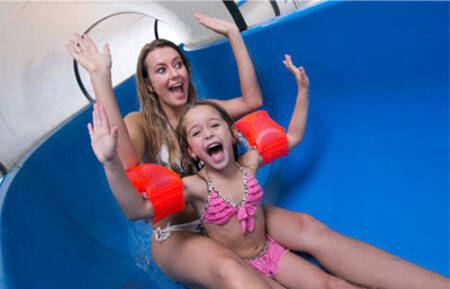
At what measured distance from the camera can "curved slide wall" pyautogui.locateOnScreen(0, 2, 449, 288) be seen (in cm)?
100

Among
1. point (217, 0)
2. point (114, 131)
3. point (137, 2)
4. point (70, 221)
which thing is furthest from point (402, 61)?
point (70, 221)

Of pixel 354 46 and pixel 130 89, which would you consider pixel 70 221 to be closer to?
pixel 130 89

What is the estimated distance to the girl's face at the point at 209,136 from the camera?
0.93 meters

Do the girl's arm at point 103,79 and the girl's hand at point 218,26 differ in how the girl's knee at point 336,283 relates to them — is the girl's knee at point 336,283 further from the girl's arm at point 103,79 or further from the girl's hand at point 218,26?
the girl's hand at point 218,26

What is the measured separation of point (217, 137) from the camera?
93 cm

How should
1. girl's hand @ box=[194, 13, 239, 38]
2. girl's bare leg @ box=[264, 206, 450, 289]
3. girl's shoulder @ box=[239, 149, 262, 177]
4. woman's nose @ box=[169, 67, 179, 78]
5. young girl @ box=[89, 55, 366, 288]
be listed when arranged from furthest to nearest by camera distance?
girl's hand @ box=[194, 13, 239, 38] → woman's nose @ box=[169, 67, 179, 78] → girl's shoulder @ box=[239, 149, 262, 177] → young girl @ box=[89, 55, 366, 288] → girl's bare leg @ box=[264, 206, 450, 289]

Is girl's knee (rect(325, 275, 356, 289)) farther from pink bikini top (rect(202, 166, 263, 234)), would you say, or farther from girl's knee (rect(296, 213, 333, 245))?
pink bikini top (rect(202, 166, 263, 234))

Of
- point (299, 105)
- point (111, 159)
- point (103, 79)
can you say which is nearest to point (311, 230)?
point (299, 105)

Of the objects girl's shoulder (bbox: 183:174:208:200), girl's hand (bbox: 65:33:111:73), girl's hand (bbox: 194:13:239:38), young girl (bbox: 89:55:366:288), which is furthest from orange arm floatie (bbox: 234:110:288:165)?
girl's hand (bbox: 65:33:111:73)

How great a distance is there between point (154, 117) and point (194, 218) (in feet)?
1.24

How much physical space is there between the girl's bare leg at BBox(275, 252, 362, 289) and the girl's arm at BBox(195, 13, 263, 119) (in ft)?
1.90

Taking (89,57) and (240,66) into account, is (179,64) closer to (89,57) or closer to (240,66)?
(240,66)

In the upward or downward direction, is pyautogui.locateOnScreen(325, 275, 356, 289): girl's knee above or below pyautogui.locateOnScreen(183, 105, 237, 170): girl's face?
below

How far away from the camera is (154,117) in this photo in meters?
1.24
